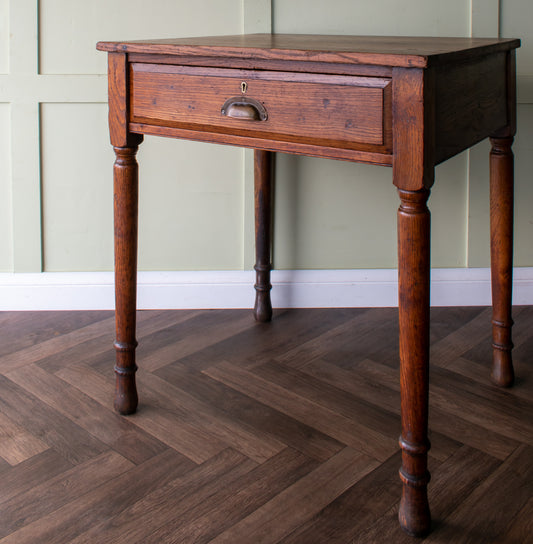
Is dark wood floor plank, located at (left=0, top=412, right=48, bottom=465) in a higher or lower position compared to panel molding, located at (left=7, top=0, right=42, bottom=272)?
lower

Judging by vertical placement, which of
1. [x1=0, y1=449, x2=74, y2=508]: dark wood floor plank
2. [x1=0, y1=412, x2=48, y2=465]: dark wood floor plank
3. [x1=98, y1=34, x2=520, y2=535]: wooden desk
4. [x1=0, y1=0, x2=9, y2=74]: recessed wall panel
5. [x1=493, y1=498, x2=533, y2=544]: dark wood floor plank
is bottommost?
[x1=493, y1=498, x2=533, y2=544]: dark wood floor plank

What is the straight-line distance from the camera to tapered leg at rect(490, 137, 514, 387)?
5.87 feet

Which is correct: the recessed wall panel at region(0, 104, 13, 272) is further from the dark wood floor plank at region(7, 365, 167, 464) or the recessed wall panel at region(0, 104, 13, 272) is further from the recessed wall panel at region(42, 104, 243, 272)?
the dark wood floor plank at region(7, 365, 167, 464)

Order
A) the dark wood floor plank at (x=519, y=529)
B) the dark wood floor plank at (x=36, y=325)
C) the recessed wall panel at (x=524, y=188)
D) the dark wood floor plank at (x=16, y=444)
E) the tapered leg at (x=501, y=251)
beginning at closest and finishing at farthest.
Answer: the dark wood floor plank at (x=519, y=529), the dark wood floor plank at (x=16, y=444), the tapered leg at (x=501, y=251), the dark wood floor plank at (x=36, y=325), the recessed wall panel at (x=524, y=188)

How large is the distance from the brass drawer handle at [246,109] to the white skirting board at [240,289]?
3.58ft

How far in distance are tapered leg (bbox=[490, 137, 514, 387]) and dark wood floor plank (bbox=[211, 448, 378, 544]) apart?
54cm

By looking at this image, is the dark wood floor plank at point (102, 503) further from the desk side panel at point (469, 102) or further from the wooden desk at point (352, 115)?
the desk side panel at point (469, 102)

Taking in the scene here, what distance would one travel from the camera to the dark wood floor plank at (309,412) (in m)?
1.67

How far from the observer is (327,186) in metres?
2.45

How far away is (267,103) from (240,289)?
116 centimetres

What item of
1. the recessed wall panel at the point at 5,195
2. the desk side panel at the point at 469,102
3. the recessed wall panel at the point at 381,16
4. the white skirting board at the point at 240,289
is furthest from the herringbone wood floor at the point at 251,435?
the recessed wall panel at the point at 381,16

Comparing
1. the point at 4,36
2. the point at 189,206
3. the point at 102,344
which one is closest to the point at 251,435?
the point at 102,344

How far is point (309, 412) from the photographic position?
5.97 ft

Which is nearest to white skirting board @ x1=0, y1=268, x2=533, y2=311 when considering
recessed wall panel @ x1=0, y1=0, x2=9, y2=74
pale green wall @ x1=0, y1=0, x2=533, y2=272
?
pale green wall @ x1=0, y1=0, x2=533, y2=272
